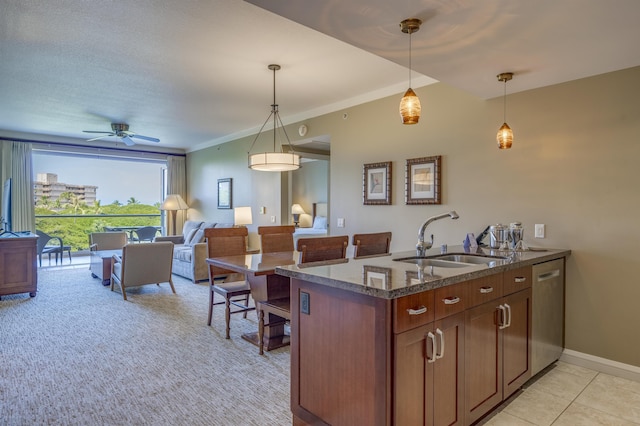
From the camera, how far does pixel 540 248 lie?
122 inches

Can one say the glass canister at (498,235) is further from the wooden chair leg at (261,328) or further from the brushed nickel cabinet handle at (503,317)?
the wooden chair leg at (261,328)

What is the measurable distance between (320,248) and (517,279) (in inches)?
52.9

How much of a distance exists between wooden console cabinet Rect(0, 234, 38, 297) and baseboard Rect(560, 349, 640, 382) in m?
6.21

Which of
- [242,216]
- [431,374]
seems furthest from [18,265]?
[431,374]

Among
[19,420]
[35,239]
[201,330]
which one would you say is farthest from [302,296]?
[35,239]

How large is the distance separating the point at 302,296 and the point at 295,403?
0.60 meters

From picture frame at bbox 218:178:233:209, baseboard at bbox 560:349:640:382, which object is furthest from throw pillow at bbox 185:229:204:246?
baseboard at bbox 560:349:640:382

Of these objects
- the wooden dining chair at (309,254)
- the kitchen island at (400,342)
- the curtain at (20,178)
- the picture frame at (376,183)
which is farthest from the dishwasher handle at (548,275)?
the curtain at (20,178)

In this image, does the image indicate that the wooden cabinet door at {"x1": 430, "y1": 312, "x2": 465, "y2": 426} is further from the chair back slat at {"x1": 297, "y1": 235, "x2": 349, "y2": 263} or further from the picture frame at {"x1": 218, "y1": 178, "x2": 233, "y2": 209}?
the picture frame at {"x1": 218, "y1": 178, "x2": 233, "y2": 209}

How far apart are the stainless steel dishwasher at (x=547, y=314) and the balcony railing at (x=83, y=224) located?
8.27 meters

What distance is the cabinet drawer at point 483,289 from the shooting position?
1.97 meters

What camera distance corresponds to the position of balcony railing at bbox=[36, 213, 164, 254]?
855 centimetres

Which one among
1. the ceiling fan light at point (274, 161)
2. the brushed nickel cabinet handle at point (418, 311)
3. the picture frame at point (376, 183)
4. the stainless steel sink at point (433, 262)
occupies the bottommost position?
the brushed nickel cabinet handle at point (418, 311)

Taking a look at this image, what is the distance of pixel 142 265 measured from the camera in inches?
198
